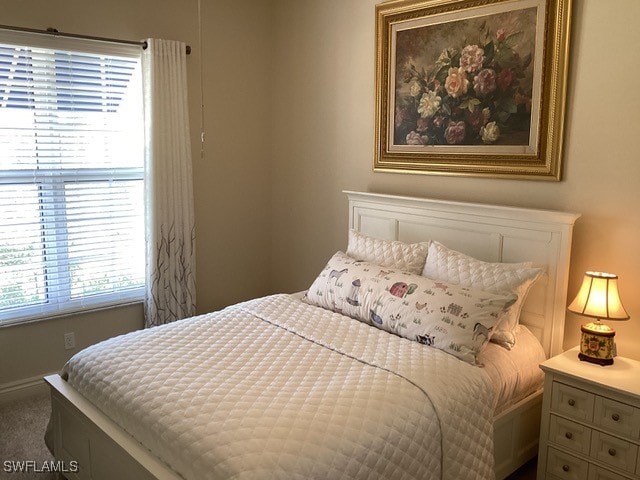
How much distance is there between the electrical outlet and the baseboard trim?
0.72 ft

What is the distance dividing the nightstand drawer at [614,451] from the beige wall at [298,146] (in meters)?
0.52

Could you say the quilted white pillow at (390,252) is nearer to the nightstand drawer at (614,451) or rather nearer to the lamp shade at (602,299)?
the lamp shade at (602,299)

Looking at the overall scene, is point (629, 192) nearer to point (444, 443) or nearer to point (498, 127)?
point (498, 127)

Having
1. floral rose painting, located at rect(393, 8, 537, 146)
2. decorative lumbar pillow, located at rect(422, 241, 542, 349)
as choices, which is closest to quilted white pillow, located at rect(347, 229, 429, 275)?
decorative lumbar pillow, located at rect(422, 241, 542, 349)

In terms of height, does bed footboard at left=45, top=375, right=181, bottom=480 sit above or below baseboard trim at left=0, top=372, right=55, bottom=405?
above

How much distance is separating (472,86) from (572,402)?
1621 mm

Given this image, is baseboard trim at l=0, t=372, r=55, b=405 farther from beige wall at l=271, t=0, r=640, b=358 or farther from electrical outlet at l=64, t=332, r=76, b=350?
beige wall at l=271, t=0, r=640, b=358

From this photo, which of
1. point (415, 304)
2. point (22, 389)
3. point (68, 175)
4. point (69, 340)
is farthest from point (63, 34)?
point (415, 304)

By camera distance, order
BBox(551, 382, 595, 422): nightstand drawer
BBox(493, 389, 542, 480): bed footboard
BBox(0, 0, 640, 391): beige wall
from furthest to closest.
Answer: BBox(0, 0, 640, 391): beige wall
BBox(493, 389, 542, 480): bed footboard
BBox(551, 382, 595, 422): nightstand drawer

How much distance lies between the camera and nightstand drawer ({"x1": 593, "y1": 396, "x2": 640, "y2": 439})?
2.14m

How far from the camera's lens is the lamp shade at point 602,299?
2355 millimetres

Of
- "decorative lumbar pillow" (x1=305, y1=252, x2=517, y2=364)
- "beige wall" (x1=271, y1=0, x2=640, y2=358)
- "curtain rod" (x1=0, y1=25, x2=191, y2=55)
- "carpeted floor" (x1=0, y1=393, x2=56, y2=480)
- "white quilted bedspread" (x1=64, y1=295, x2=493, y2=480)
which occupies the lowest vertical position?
"carpeted floor" (x1=0, y1=393, x2=56, y2=480)

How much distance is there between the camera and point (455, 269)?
277cm

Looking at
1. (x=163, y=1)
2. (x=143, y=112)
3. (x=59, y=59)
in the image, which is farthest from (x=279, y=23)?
(x=59, y=59)
